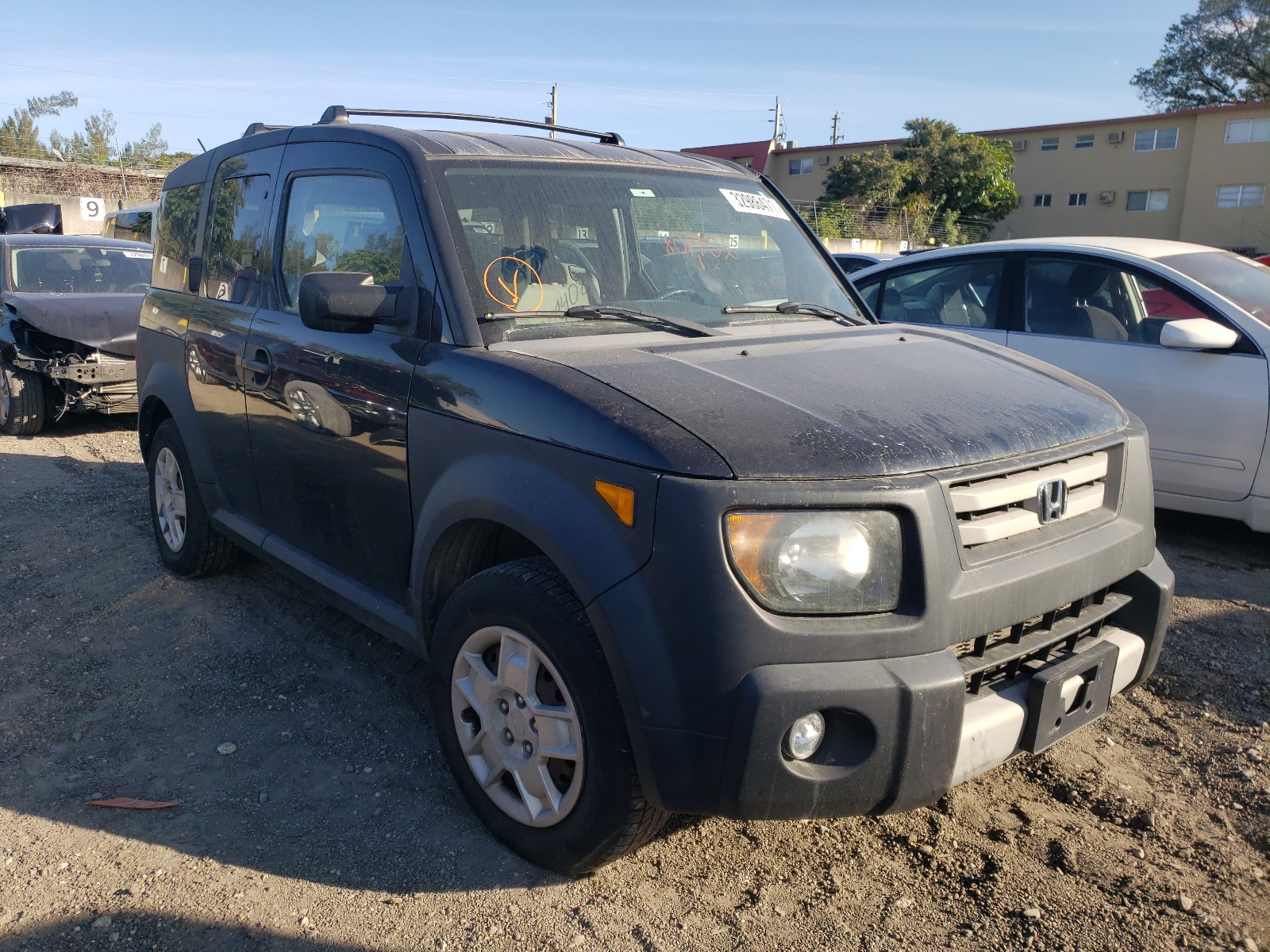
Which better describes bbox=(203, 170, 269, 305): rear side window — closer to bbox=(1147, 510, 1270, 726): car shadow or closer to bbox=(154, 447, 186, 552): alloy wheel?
bbox=(154, 447, 186, 552): alloy wheel

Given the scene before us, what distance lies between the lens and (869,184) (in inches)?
1470

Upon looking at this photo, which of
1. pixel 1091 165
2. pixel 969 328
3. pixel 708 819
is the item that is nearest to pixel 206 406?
pixel 708 819

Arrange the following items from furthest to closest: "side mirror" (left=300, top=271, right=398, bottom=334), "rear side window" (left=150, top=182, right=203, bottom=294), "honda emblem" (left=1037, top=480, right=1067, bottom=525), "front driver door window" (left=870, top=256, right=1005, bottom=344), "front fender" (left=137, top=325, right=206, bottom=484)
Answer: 1. "front driver door window" (left=870, top=256, right=1005, bottom=344)
2. "rear side window" (left=150, top=182, right=203, bottom=294)
3. "front fender" (left=137, top=325, right=206, bottom=484)
4. "side mirror" (left=300, top=271, right=398, bottom=334)
5. "honda emblem" (left=1037, top=480, right=1067, bottom=525)

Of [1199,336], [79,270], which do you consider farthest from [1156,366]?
[79,270]

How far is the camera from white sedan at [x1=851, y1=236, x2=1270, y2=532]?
192 inches

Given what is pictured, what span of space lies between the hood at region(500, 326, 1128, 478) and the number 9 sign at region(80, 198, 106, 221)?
26.6m

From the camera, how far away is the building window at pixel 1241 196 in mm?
37281

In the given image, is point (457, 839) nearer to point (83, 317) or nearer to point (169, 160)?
point (83, 317)

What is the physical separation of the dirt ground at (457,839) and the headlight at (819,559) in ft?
2.80

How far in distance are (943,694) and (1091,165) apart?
45418mm

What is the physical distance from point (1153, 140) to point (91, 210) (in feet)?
124

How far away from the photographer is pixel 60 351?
8227 millimetres

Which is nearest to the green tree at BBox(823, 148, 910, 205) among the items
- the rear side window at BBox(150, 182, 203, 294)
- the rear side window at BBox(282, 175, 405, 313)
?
the rear side window at BBox(150, 182, 203, 294)

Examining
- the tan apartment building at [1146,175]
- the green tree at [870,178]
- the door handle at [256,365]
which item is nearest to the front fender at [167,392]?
the door handle at [256,365]
